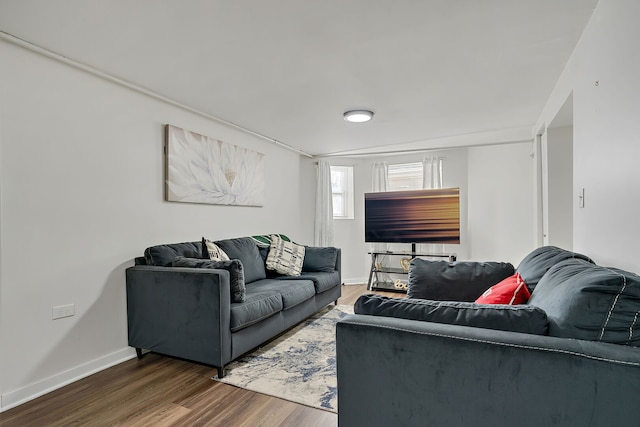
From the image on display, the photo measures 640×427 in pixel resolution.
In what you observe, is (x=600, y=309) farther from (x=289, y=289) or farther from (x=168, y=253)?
(x=168, y=253)

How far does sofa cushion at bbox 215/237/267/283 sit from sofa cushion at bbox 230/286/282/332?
1.54 ft

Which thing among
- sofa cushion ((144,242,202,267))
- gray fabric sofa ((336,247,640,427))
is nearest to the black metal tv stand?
sofa cushion ((144,242,202,267))

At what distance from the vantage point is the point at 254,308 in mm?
2570

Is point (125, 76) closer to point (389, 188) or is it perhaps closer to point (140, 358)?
point (140, 358)

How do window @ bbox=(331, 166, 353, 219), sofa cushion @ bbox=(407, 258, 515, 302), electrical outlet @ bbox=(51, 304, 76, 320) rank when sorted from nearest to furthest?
electrical outlet @ bbox=(51, 304, 76, 320)
sofa cushion @ bbox=(407, 258, 515, 302)
window @ bbox=(331, 166, 353, 219)

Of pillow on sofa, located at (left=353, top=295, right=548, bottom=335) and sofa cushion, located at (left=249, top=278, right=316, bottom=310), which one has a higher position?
pillow on sofa, located at (left=353, top=295, right=548, bottom=335)

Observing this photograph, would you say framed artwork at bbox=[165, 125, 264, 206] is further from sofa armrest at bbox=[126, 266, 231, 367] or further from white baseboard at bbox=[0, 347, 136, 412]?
white baseboard at bbox=[0, 347, 136, 412]

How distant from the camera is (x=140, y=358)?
271cm

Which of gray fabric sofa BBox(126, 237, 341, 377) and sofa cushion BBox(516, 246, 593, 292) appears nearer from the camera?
sofa cushion BBox(516, 246, 593, 292)

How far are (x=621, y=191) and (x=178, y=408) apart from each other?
2.58 metres

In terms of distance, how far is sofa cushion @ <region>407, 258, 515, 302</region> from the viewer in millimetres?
2371

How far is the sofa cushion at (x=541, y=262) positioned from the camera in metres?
1.77

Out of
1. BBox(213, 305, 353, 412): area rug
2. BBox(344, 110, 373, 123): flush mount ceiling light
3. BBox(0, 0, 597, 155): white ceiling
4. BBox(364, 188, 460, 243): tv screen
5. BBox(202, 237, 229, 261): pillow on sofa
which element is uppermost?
BBox(0, 0, 597, 155): white ceiling

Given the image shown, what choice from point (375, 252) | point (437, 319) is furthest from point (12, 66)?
point (375, 252)
